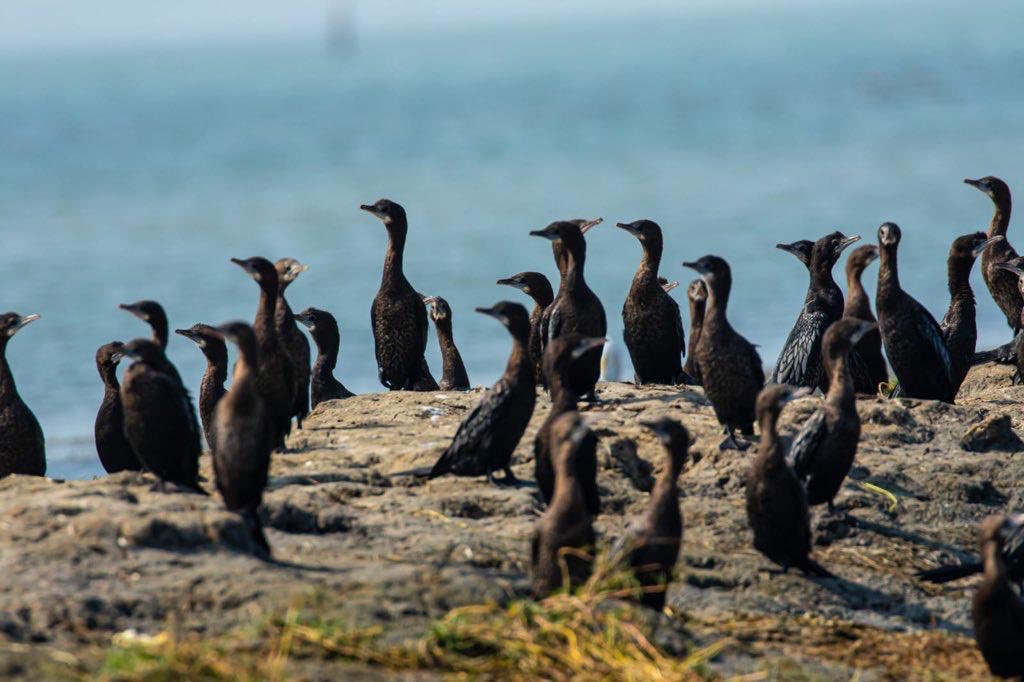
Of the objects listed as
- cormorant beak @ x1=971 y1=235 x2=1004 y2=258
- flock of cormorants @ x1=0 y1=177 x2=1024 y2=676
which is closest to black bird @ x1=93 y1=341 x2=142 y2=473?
flock of cormorants @ x1=0 y1=177 x2=1024 y2=676

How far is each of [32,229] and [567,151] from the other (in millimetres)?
21717

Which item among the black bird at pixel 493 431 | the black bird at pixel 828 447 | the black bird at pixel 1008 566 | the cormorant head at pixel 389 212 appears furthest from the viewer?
the cormorant head at pixel 389 212

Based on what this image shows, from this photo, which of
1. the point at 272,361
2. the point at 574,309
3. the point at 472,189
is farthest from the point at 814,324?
the point at 472,189

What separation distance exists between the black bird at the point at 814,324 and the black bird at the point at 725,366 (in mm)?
1668

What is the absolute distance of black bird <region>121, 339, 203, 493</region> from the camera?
29.7 feet

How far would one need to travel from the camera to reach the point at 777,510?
28.0 ft

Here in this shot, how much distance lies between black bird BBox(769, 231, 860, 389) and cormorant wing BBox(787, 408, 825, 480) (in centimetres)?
281

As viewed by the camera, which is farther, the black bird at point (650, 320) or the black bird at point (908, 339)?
the black bird at point (650, 320)

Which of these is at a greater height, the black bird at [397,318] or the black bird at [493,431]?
the black bird at [397,318]

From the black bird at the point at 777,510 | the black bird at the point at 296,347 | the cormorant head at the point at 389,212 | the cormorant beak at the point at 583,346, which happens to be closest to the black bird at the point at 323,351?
the cormorant head at the point at 389,212

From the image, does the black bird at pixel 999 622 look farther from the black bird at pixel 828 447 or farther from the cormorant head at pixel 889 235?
the cormorant head at pixel 889 235

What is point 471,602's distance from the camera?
7371mm

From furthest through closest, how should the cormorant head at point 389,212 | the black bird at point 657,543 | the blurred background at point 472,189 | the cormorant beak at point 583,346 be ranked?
the blurred background at point 472,189
the cormorant head at point 389,212
the cormorant beak at point 583,346
the black bird at point 657,543

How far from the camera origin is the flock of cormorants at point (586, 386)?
777cm
